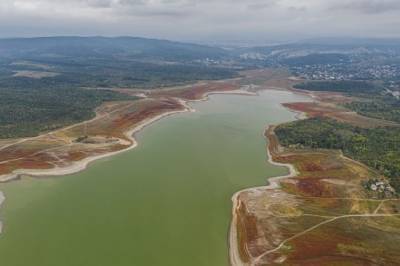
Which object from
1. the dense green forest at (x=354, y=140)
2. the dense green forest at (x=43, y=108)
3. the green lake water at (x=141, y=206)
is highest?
the dense green forest at (x=43, y=108)

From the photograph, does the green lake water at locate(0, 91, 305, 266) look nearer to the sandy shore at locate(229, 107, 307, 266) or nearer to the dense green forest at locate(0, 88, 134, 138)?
the sandy shore at locate(229, 107, 307, 266)

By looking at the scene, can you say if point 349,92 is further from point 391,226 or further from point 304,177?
point 391,226

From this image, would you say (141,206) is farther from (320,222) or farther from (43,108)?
(43,108)

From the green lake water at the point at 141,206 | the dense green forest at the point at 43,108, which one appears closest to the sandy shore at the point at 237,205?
the green lake water at the point at 141,206

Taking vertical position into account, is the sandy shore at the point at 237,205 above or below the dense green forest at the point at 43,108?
below

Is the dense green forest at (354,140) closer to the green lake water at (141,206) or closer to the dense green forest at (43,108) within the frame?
the green lake water at (141,206)

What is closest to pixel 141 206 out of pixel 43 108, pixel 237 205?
pixel 237 205

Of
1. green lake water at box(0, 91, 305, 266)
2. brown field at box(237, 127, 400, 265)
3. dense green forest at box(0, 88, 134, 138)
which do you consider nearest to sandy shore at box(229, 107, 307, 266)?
brown field at box(237, 127, 400, 265)
